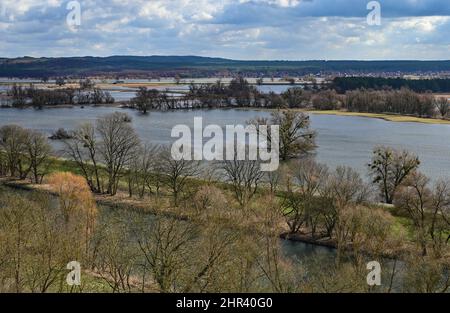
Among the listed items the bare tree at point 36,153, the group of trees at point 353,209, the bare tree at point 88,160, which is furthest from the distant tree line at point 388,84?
the group of trees at point 353,209

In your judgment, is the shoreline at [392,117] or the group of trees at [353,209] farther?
the shoreline at [392,117]

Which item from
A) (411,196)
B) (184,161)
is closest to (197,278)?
(411,196)

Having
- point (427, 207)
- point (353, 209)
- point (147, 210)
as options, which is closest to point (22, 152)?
point (147, 210)

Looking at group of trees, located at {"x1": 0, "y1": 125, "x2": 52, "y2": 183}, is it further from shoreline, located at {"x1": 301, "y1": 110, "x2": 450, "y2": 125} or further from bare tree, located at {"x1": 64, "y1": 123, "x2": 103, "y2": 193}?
shoreline, located at {"x1": 301, "y1": 110, "x2": 450, "y2": 125}

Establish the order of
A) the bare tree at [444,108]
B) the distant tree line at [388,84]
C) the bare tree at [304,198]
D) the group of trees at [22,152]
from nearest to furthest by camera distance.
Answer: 1. the bare tree at [304,198]
2. the group of trees at [22,152]
3. the bare tree at [444,108]
4. the distant tree line at [388,84]

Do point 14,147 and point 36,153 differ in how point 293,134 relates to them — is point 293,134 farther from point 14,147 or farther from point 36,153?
point 14,147

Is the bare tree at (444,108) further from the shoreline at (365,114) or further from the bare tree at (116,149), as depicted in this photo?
the bare tree at (116,149)
